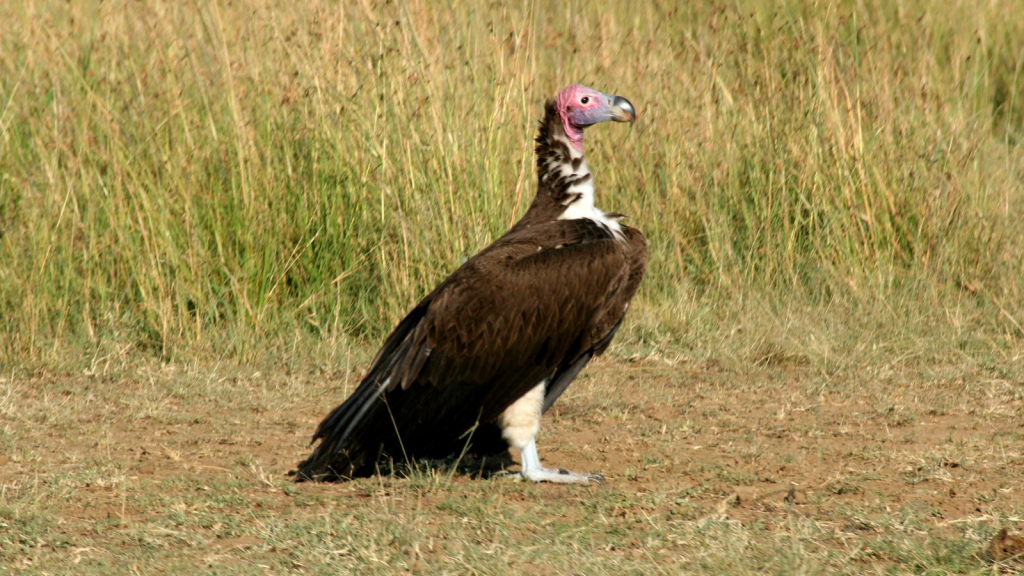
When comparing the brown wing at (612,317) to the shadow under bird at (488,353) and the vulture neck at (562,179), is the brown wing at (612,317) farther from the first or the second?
the vulture neck at (562,179)

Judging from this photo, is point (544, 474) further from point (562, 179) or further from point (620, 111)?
point (620, 111)

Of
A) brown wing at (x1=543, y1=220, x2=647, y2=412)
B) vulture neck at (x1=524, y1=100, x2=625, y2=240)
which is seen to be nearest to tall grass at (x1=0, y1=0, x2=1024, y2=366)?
vulture neck at (x1=524, y1=100, x2=625, y2=240)

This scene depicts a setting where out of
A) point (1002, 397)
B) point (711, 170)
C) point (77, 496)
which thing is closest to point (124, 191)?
point (77, 496)

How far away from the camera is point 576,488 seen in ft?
13.5

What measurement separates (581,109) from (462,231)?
1427 mm

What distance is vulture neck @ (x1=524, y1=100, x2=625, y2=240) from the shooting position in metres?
4.53

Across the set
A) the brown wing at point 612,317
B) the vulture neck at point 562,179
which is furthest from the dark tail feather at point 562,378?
the vulture neck at point 562,179

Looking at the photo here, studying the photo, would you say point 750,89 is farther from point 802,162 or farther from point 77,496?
point 77,496

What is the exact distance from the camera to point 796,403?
5156 millimetres

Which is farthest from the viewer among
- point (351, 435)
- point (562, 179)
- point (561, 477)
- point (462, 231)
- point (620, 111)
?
point (462, 231)

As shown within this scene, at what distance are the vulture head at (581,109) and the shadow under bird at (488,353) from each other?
549 millimetres

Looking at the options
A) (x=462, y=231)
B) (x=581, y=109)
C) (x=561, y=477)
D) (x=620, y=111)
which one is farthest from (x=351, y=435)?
(x=462, y=231)

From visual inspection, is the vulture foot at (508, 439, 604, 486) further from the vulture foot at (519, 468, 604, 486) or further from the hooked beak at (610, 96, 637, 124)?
the hooked beak at (610, 96, 637, 124)

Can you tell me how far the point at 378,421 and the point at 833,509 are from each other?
151 centimetres
